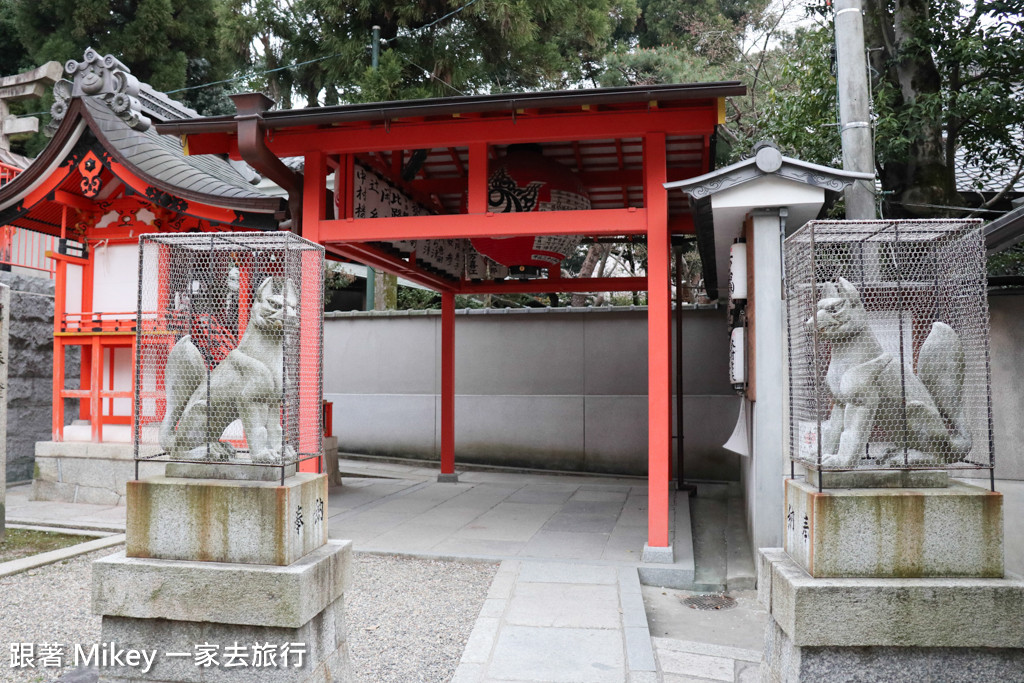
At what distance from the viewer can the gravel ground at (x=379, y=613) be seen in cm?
477

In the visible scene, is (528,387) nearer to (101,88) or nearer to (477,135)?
(477,135)

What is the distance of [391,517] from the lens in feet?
29.9

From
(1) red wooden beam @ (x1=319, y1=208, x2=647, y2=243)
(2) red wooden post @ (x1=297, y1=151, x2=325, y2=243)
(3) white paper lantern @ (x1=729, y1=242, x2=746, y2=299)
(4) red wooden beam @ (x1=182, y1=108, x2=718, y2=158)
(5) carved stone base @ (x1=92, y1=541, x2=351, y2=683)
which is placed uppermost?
(4) red wooden beam @ (x1=182, y1=108, x2=718, y2=158)

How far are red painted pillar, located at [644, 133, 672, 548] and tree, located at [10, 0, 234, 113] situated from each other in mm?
12485

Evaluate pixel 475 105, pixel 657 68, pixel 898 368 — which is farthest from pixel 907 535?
pixel 657 68

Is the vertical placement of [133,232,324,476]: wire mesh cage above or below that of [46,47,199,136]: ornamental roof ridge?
below

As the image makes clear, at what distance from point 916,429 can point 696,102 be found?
3973 mm

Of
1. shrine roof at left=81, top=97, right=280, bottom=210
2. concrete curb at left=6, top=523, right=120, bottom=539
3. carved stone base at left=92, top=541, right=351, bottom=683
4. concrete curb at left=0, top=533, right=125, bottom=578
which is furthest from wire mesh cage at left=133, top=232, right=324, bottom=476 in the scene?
concrete curb at left=6, top=523, right=120, bottom=539

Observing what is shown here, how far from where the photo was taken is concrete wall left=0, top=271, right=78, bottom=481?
38.8ft

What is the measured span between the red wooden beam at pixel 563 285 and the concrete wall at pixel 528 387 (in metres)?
1.53

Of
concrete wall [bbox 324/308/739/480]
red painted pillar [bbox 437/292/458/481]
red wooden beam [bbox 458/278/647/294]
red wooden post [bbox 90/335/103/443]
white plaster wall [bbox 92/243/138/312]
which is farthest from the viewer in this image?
concrete wall [bbox 324/308/739/480]

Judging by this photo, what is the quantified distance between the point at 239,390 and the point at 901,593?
11.9ft

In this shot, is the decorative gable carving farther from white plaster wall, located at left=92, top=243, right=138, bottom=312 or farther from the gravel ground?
the gravel ground

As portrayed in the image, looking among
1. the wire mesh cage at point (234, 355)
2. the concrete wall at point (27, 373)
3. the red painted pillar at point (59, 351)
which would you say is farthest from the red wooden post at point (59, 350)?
the wire mesh cage at point (234, 355)
